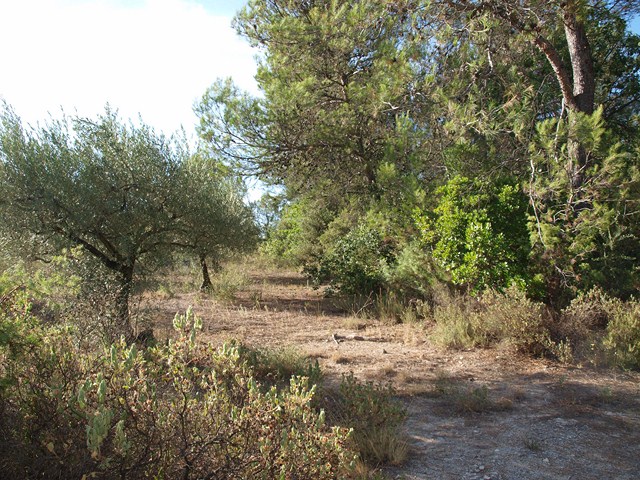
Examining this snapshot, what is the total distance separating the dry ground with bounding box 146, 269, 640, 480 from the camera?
3629mm

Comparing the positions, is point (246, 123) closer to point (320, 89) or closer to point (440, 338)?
point (320, 89)

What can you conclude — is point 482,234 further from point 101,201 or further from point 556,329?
point 101,201

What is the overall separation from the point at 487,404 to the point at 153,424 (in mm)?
3468

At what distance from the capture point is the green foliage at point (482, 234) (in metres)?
7.64

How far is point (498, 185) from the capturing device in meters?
8.24

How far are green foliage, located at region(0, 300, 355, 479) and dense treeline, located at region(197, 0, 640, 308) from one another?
5697 millimetres

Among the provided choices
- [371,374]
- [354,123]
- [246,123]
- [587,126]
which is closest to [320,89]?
[354,123]

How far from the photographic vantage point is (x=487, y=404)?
189 inches

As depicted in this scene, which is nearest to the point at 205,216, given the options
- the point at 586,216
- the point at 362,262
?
the point at 362,262

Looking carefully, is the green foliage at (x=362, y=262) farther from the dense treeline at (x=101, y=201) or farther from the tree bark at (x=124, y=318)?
the tree bark at (x=124, y=318)

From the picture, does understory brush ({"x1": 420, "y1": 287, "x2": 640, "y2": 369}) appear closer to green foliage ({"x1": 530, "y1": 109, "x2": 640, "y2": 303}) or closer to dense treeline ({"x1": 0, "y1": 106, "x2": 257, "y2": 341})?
green foliage ({"x1": 530, "y1": 109, "x2": 640, "y2": 303})

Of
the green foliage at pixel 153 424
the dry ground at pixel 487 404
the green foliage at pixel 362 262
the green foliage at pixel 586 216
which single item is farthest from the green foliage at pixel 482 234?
the green foliage at pixel 153 424

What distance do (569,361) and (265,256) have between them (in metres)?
14.9

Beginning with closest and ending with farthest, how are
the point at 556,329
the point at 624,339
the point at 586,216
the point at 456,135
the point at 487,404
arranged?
the point at 487,404, the point at 624,339, the point at 556,329, the point at 586,216, the point at 456,135
